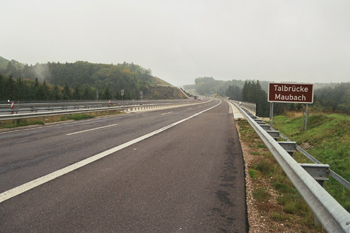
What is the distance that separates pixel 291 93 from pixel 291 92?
1.3 inches

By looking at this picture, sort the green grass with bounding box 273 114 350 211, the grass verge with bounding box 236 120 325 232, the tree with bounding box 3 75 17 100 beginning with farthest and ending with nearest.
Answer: the tree with bounding box 3 75 17 100, the green grass with bounding box 273 114 350 211, the grass verge with bounding box 236 120 325 232

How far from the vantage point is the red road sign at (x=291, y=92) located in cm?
773

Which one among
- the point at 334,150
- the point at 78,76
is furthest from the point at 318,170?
the point at 78,76

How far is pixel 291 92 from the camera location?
311 inches

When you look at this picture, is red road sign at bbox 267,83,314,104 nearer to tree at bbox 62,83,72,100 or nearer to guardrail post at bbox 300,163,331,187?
guardrail post at bbox 300,163,331,187

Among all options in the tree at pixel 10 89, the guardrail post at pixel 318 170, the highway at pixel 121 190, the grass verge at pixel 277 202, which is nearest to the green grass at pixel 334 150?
the grass verge at pixel 277 202

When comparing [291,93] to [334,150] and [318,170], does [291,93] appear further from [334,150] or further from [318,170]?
[318,170]

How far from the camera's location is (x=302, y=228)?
286 centimetres

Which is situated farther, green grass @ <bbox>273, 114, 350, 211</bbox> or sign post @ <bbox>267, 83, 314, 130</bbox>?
sign post @ <bbox>267, 83, 314, 130</bbox>

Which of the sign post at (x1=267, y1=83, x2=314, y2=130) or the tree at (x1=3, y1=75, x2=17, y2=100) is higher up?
the tree at (x1=3, y1=75, x2=17, y2=100)

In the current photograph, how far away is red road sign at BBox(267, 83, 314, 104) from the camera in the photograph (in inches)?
305

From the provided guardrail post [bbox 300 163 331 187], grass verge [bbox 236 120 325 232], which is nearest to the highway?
grass verge [bbox 236 120 325 232]

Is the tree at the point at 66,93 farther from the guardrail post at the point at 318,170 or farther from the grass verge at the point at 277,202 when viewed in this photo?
the guardrail post at the point at 318,170

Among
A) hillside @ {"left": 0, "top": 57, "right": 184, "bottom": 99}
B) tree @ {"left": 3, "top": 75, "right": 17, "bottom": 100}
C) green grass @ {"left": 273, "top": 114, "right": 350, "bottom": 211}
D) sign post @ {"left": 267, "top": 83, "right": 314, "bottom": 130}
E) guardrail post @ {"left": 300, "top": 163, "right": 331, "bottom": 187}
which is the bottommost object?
green grass @ {"left": 273, "top": 114, "right": 350, "bottom": 211}
